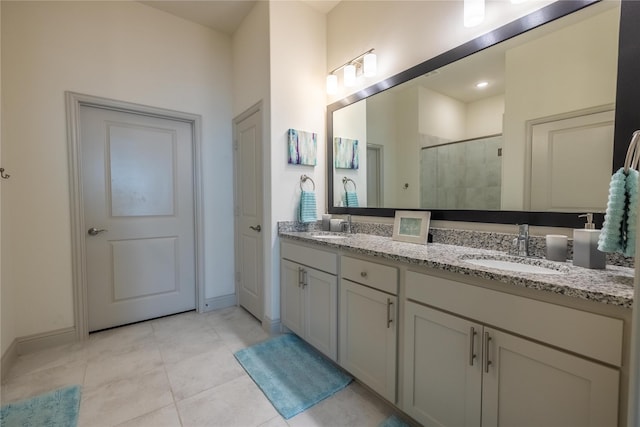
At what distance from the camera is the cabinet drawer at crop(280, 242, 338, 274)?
179 cm

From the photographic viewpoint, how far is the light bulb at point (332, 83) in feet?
8.13

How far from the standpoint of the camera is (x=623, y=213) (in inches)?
37.5

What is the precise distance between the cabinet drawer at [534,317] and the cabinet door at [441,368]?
0.21 ft

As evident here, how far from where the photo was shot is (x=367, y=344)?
1549 mm

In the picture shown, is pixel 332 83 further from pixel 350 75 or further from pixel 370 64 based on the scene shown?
pixel 370 64

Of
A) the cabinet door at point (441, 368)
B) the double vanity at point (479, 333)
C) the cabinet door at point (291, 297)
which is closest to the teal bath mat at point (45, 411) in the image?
the cabinet door at point (291, 297)

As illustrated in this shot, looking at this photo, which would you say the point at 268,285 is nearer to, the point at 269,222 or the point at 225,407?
the point at 269,222

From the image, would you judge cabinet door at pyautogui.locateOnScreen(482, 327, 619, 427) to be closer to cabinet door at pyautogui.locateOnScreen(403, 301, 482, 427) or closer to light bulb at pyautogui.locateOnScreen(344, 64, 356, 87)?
cabinet door at pyautogui.locateOnScreen(403, 301, 482, 427)

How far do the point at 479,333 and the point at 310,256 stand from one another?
3.78 ft

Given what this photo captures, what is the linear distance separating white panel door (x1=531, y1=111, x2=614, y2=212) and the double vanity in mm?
310

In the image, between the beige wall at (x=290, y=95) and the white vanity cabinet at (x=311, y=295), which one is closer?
the white vanity cabinet at (x=311, y=295)

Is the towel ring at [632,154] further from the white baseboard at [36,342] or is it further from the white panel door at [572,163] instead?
the white baseboard at [36,342]

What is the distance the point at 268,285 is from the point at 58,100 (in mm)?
2205

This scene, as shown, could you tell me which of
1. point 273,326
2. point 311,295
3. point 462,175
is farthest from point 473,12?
point 273,326
